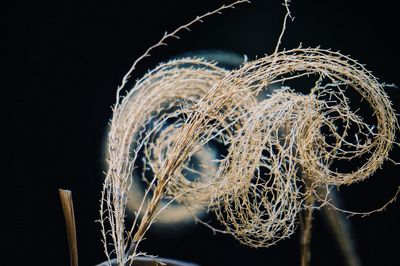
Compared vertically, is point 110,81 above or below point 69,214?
above

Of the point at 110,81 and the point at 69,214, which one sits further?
the point at 110,81

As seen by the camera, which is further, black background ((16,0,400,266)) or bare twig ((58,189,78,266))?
black background ((16,0,400,266))

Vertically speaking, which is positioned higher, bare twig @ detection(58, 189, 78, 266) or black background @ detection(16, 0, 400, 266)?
black background @ detection(16, 0, 400, 266)

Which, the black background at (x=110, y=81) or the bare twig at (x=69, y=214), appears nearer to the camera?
the bare twig at (x=69, y=214)

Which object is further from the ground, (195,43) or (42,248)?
(195,43)

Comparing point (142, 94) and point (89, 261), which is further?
point (89, 261)

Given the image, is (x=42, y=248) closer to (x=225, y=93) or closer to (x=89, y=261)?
(x=89, y=261)

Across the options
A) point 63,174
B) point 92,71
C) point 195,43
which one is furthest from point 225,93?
point 63,174

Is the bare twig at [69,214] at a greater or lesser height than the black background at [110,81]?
lesser
